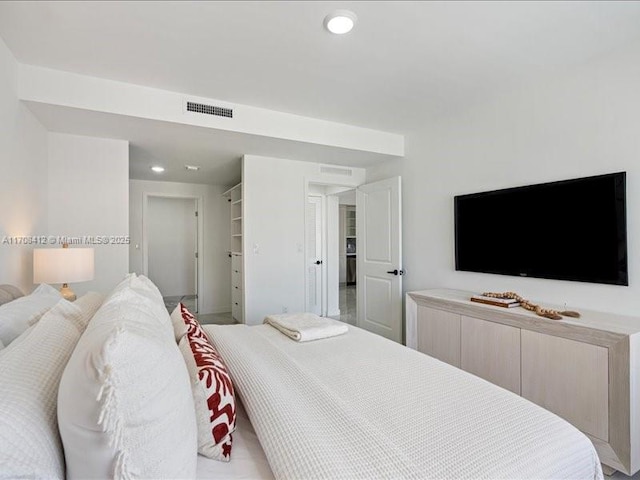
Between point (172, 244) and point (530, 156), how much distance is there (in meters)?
6.84

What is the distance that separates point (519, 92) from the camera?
2789 millimetres

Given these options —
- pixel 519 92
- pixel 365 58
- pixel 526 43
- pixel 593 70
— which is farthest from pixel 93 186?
pixel 593 70

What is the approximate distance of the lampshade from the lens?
2.31m

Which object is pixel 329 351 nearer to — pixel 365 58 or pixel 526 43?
pixel 365 58

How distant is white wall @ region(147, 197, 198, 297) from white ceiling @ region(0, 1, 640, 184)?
16.5 feet

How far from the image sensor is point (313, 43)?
2127 mm

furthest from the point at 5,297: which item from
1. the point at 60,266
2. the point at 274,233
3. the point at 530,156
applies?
the point at 530,156

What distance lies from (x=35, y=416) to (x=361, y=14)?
7.14ft

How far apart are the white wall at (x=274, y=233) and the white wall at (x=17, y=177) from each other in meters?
1.87

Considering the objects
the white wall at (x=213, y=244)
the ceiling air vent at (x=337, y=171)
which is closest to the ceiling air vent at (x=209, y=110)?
the ceiling air vent at (x=337, y=171)

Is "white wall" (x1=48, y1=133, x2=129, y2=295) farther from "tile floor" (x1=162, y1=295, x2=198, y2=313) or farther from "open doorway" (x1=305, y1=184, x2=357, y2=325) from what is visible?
"tile floor" (x1=162, y1=295, x2=198, y2=313)

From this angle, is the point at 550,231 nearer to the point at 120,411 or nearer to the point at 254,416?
the point at 254,416

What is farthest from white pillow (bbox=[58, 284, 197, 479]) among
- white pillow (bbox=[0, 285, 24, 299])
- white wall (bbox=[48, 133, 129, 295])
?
white wall (bbox=[48, 133, 129, 295])

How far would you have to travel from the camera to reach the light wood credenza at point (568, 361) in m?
1.77
